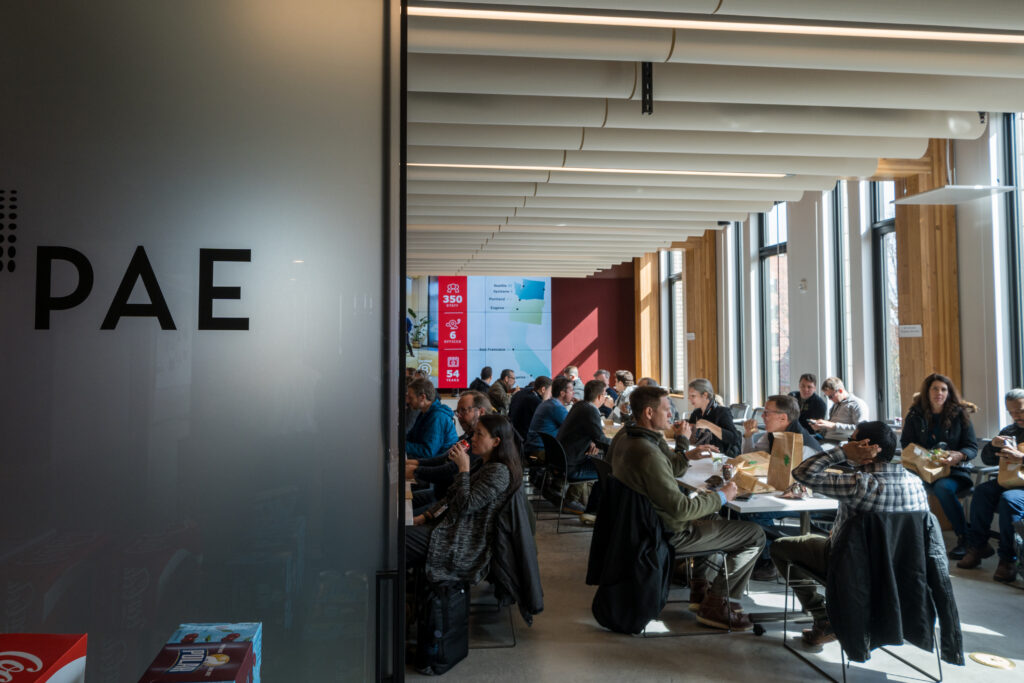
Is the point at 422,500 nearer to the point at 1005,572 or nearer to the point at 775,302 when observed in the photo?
the point at 1005,572

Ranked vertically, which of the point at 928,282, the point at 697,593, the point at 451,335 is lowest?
the point at 697,593

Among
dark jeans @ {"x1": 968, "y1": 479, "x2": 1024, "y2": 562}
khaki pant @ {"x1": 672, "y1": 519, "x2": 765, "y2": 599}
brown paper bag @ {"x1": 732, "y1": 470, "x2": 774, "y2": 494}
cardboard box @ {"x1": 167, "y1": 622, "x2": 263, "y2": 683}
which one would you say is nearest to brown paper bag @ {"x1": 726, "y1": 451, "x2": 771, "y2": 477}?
brown paper bag @ {"x1": 732, "y1": 470, "x2": 774, "y2": 494}

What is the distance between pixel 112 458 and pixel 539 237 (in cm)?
867

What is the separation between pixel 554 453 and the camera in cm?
652

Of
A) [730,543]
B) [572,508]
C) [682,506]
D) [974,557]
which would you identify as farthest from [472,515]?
[974,557]

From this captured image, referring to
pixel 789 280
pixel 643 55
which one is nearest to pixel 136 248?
pixel 643 55

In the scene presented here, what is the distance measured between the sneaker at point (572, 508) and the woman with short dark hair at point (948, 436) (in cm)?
298

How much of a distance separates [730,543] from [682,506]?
52 centimetres

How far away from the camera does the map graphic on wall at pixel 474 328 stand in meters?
15.7

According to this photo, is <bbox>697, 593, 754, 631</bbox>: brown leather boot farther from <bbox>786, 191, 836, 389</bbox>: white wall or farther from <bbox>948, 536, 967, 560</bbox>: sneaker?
<bbox>786, 191, 836, 389</bbox>: white wall

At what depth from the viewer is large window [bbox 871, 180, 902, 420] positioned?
27.1ft

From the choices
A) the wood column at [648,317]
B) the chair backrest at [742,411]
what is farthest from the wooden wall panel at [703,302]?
the wood column at [648,317]

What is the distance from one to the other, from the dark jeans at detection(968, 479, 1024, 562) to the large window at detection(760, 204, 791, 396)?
16.2 ft

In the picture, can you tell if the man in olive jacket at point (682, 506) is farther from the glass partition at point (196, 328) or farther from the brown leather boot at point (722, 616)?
the glass partition at point (196, 328)
